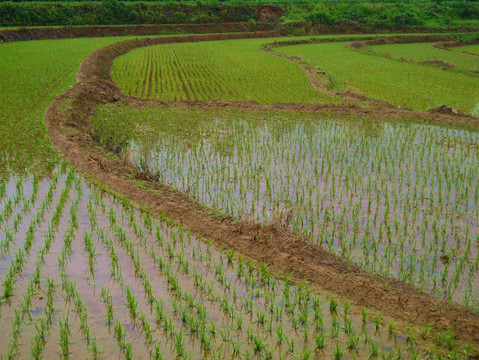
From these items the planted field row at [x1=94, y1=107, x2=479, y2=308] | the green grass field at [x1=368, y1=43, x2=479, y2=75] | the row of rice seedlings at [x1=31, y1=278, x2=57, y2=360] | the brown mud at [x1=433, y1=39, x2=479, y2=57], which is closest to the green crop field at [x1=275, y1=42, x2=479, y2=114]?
the green grass field at [x1=368, y1=43, x2=479, y2=75]

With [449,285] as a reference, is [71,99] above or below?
above

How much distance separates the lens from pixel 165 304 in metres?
3.80

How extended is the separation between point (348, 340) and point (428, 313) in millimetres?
824

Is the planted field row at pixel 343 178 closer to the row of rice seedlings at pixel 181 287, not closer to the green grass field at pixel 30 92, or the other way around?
the row of rice seedlings at pixel 181 287

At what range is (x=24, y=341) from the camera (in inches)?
130

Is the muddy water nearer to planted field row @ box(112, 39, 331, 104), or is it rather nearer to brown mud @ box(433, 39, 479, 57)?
planted field row @ box(112, 39, 331, 104)

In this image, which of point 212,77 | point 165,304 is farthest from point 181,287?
point 212,77

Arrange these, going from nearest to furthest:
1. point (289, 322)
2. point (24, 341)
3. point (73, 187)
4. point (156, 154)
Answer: point (24, 341) → point (289, 322) → point (73, 187) → point (156, 154)

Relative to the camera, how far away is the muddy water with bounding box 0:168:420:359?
3311mm

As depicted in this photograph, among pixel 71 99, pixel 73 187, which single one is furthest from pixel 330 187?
pixel 71 99

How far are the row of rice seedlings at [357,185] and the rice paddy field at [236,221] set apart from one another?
28mm

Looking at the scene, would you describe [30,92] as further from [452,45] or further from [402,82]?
[452,45]

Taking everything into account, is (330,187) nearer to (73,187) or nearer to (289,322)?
(289,322)

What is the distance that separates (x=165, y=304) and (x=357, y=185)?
3.73m
